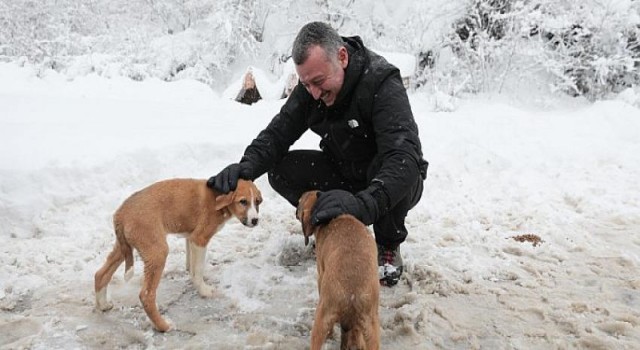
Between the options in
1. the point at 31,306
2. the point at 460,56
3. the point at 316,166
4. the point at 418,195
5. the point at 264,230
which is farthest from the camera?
the point at 460,56

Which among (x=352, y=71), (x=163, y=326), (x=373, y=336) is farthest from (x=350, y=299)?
(x=352, y=71)

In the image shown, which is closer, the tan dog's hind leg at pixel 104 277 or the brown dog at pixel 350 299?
the brown dog at pixel 350 299

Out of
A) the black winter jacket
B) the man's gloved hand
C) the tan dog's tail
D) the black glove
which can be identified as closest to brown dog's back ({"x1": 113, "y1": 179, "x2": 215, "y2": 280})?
the black glove

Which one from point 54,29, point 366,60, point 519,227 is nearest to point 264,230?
point 366,60

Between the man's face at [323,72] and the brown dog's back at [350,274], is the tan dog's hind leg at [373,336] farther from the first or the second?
the man's face at [323,72]

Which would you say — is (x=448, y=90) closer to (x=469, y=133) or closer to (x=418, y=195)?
(x=469, y=133)

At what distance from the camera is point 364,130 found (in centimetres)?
402

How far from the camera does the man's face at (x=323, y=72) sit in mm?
3475

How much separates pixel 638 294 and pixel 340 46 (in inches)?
122

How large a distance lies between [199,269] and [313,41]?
1929 mm

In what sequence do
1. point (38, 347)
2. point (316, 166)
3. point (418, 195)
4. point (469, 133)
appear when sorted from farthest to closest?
1. point (469, 133)
2. point (316, 166)
3. point (418, 195)
4. point (38, 347)

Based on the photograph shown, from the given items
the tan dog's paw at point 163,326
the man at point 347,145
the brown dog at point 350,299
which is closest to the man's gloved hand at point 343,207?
the man at point 347,145

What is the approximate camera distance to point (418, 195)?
4.30 m

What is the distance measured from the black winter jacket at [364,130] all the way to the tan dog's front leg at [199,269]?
0.81 meters
